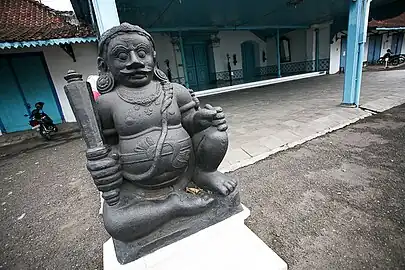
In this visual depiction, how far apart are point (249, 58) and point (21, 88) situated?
453 inches

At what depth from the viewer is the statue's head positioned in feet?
3.51

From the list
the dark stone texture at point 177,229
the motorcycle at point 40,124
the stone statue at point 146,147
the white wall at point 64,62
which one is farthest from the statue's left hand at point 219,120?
the white wall at point 64,62

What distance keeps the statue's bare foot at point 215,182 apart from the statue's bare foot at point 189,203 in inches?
2.9

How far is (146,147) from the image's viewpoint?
3.60 feet

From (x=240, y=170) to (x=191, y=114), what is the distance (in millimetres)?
1819

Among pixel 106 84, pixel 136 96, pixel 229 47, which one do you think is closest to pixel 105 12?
pixel 106 84

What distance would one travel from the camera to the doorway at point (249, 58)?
13044 mm

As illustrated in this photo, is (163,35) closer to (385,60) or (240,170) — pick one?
(240,170)

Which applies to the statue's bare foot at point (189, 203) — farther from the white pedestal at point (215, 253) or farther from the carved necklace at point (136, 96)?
the carved necklace at point (136, 96)

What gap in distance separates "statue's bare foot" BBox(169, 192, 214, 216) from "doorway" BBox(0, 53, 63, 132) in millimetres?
7339

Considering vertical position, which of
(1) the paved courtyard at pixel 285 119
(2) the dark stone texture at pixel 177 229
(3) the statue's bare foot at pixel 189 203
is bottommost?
(1) the paved courtyard at pixel 285 119

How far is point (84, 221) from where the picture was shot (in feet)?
7.36

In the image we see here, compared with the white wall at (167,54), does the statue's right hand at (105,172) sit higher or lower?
lower

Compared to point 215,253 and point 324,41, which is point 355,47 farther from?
point 324,41
